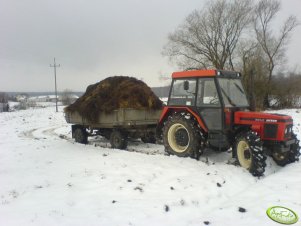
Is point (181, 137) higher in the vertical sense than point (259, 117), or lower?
lower

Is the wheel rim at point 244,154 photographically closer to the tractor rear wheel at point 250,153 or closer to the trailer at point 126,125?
the tractor rear wheel at point 250,153

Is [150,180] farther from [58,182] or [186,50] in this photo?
[186,50]

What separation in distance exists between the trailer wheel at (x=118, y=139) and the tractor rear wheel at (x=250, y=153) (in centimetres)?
462

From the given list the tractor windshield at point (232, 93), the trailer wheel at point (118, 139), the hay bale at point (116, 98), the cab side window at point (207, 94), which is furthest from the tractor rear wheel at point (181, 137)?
the hay bale at point (116, 98)

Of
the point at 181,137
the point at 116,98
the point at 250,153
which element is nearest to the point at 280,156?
the point at 250,153

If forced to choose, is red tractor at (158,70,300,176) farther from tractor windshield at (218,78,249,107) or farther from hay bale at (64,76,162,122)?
hay bale at (64,76,162,122)

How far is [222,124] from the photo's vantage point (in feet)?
28.5

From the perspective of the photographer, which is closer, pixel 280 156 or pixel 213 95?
pixel 280 156

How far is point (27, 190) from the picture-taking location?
7.14 meters

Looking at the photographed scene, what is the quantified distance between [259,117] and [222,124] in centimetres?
94

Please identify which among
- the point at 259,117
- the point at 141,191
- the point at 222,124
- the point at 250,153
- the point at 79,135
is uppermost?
the point at 259,117

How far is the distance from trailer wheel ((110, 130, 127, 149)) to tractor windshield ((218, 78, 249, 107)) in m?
4.37

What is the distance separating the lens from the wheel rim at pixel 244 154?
8.15m

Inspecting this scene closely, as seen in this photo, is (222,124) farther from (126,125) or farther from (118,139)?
(118,139)
